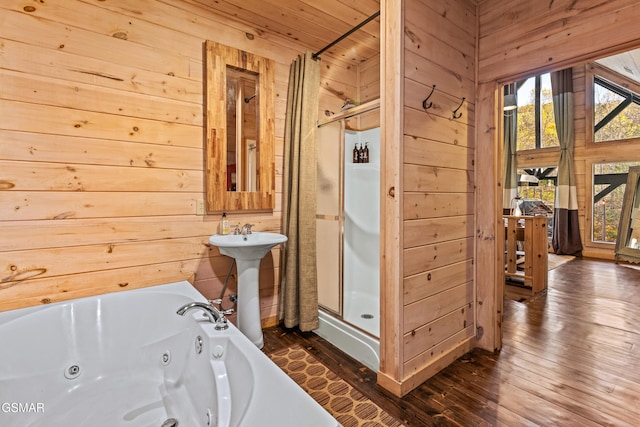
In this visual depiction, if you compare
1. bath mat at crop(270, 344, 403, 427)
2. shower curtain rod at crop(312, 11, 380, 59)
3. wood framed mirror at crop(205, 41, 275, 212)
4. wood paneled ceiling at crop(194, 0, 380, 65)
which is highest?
wood paneled ceiling at crop(194, 0, 380, 65)

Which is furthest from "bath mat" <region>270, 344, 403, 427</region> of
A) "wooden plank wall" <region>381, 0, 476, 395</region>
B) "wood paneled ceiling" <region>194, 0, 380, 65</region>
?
"wood paneled ceiling" <region>194, 0, 380, 65</region>

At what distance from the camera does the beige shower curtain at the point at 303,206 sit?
99.0 inches

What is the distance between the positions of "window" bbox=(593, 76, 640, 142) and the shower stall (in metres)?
4.60

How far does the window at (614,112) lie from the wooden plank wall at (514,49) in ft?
14.4

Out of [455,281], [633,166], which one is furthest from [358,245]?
[633,166]

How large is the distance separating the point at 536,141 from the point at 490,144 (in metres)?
4.69

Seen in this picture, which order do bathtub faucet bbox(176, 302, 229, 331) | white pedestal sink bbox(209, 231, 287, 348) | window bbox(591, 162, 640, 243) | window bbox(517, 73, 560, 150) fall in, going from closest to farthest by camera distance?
bathtub faucet bbox(176, 302, 229, 331), white pedestal sink bbox(209, 231, 287, 348), window bbox(591, 162, 640, 243), window bbox(517, 73, 560, 150)

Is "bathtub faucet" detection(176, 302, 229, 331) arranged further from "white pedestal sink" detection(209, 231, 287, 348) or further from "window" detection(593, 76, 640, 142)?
"window" detection(593, 76, 640, 142)

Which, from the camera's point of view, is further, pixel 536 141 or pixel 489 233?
pixel 536 141

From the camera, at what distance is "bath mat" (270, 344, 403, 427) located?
1.53m

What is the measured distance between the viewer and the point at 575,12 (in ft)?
5.61

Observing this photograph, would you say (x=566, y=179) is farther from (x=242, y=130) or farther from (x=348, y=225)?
(x=242, y=130)

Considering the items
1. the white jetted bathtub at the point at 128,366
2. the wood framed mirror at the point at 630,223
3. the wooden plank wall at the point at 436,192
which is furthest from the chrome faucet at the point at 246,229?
the wood framed mirror at the point at 630,223

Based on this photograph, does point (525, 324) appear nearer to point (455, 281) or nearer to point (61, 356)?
point (455, 281)
